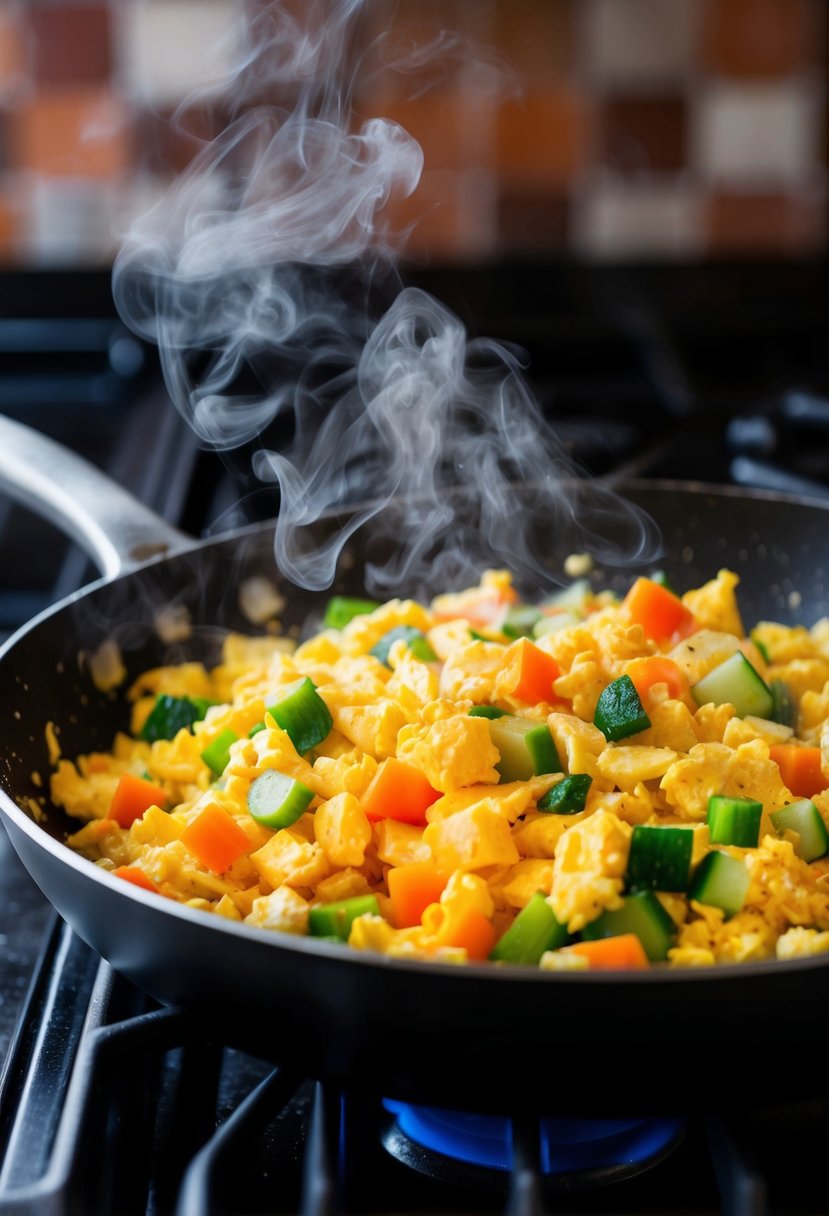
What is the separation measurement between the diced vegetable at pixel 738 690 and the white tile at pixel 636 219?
8.40 ft

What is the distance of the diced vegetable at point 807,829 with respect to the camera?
109 centimetres

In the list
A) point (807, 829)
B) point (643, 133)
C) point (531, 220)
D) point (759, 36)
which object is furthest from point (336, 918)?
point (759, 36)

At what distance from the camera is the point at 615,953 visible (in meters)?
0.91

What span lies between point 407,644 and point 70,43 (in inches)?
108

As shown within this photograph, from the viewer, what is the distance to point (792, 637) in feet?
4.81

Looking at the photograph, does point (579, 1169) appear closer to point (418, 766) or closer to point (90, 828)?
point (418, 766)

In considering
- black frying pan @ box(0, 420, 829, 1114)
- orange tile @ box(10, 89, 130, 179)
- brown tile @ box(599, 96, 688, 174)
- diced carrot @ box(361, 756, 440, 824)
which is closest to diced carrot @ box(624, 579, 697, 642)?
diced carrot @ box(361, 756, 440, 824)

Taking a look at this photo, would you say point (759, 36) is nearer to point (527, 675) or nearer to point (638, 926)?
point (527, 675)

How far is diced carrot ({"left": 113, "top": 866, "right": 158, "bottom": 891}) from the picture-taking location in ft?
3.52

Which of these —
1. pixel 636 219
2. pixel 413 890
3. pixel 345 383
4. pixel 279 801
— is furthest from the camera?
pixel 636 219

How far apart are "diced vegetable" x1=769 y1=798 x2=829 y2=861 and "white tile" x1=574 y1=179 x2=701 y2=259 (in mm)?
2751

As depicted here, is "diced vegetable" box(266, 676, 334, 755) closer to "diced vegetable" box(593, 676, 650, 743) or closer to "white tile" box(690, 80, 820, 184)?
"diced vegetable" box(593, 676, 650, 743)

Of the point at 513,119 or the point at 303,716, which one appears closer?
the point at 303,716

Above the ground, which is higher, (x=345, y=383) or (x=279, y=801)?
(x=279, y=801)
